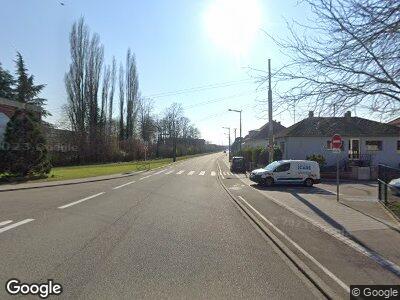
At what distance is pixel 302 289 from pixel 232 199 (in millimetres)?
14635

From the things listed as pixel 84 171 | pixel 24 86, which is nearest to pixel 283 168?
pixel 84 171

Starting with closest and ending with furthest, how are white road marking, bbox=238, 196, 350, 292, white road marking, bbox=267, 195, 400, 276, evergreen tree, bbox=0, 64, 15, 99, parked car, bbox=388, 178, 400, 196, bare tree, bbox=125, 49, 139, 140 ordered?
1. white road marking, bbox=238, 196, 350, 292
2. white road marking, bbox=267, 195, 400, 276
3. parked car, bbox=388, 178, 400, 196
4. evergreen tree, bbox=0, 64, 15, 99
5. bare tree, bbox=125, 49, 139, 140

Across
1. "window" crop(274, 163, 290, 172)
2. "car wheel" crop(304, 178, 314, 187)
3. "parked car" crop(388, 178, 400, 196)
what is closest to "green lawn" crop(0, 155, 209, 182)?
"window" crop(274, 163, 290, 172)

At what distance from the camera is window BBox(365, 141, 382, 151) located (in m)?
46.1

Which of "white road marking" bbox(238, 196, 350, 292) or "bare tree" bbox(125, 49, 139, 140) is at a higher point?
"bare tree" bbox(125, 49, 139, 140)

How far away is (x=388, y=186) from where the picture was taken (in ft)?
58.7

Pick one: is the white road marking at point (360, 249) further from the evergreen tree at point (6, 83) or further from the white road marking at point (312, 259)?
the evergreen tree at point (6, 83)

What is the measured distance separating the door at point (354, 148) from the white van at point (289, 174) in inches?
669

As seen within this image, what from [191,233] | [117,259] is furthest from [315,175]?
[117,259]

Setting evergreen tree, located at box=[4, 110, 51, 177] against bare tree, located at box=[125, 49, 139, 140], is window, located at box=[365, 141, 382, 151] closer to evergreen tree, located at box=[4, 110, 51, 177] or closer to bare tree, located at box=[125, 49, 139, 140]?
evergreen tree, located at box=[4, 110, 51, 177]

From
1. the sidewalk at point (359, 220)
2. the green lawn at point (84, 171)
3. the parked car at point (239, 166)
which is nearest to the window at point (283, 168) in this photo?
the sidewalk at point (359, 220)

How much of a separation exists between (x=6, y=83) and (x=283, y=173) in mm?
44055

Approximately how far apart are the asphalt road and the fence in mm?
6316

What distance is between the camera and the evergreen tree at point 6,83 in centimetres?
6072
